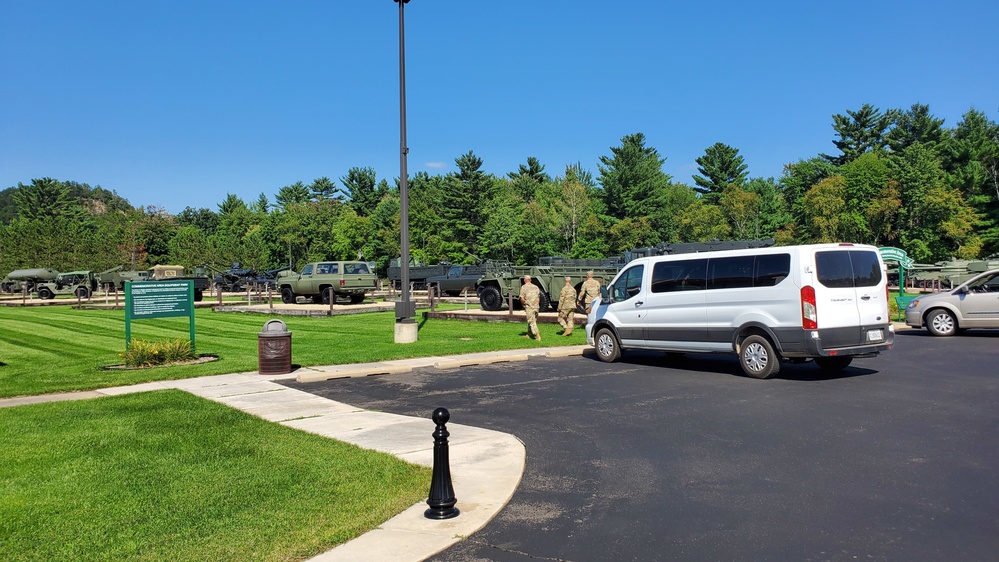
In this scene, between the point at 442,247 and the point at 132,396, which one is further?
the point at 442,247

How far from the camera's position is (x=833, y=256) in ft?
34.4

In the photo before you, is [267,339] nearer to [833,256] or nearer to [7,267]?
[833,256]

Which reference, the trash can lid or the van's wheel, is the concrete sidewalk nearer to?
the trash can lid

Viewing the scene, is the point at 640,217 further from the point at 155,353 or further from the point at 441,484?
the point at 441,484

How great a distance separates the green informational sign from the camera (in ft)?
44.9

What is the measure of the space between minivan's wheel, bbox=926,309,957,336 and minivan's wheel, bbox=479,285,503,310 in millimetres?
13121

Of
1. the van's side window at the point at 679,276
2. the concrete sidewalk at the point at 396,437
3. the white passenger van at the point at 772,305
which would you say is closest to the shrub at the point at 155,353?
the concrete sidewalk at the point at 396,437

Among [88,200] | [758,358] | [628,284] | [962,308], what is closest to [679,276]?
[628,284]

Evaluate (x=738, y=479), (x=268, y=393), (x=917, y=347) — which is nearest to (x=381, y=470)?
(x=738, y=479)

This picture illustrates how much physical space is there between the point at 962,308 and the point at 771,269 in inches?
368

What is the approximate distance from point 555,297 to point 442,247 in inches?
1643

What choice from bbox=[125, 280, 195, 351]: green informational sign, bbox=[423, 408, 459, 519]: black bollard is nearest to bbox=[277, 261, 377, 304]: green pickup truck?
bbox=[125, 280, 195, 351]: green informational sign

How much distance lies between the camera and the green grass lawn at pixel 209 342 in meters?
12.0

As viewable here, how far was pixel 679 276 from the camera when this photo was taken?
1223 cm
